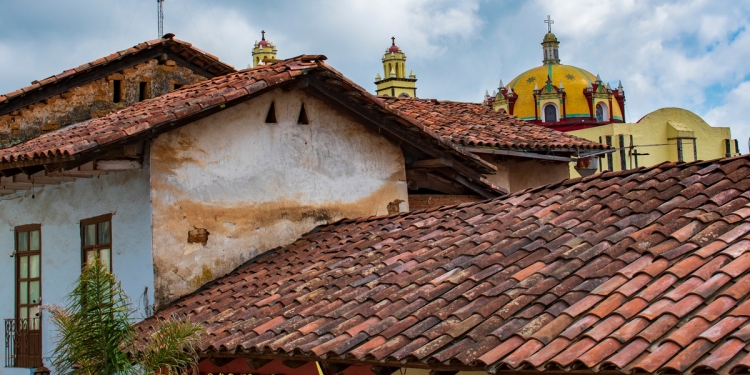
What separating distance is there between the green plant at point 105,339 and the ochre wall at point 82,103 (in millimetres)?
8347

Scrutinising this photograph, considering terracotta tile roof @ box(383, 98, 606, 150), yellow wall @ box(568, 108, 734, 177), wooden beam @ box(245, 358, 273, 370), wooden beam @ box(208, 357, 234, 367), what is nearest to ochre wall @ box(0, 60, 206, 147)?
terracotta tile roof @ box(383, 98, 606, 150)

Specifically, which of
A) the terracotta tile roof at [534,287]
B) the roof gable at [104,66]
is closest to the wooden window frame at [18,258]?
the roof gable at [104,66]

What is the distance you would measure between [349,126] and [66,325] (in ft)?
16.4

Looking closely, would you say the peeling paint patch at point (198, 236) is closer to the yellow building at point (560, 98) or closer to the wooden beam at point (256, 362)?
the wooden beam at point (256, 362)

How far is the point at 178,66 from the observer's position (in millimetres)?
16766

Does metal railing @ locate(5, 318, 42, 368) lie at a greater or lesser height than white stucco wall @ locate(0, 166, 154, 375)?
lesser

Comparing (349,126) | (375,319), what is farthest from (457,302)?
(349,126)

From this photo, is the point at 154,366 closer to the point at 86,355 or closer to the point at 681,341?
the point at 86,355

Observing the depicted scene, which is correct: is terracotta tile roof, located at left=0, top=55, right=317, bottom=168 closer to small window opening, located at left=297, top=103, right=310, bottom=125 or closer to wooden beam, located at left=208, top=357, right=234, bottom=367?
small window opening, located at left=297, top=103, right=310, bottom=125

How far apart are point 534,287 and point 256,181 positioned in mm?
5210

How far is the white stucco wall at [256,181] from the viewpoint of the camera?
35.6ft

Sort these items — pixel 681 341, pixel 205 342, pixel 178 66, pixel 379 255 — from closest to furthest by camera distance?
1. pixel 681 341
2. pixel 205 342
3. pixel 379 255
4. pixel 178 66

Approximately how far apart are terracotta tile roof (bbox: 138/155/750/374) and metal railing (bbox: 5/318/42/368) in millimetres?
3223

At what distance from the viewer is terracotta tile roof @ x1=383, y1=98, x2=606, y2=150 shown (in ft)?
52.9
